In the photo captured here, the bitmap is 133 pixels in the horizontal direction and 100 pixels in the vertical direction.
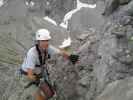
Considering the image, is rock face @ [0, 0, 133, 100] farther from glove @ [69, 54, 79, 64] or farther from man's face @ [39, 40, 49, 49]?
man's face @ [39, 40, 49, 49]

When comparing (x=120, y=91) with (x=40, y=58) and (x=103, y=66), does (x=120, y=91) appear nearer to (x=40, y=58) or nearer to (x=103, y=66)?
(x=103, y=66)

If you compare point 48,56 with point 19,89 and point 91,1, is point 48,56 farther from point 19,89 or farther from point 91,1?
point 91,1

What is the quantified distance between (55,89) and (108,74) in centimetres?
221

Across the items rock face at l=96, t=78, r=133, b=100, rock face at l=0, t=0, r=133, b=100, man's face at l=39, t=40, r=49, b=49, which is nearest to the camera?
rock face at l=96, t=78, r=133, b=100

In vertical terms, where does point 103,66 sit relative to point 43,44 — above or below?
below

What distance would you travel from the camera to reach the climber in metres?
9.81

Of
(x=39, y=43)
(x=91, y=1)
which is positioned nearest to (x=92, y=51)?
(x=39, y=43)

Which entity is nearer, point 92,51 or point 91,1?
point 92,51


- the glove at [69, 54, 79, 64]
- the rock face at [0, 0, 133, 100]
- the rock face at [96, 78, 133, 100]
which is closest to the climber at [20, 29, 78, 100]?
the glove at [69, 54, 79, 64]

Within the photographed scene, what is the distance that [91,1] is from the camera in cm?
6341

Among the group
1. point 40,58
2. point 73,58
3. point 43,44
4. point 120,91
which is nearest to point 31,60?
point 40,58

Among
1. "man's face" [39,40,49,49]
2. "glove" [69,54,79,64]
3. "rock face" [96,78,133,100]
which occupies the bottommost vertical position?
"rock face" [96,78,133,100]

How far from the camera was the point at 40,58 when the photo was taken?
10.0 m

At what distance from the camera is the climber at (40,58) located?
386 inches
